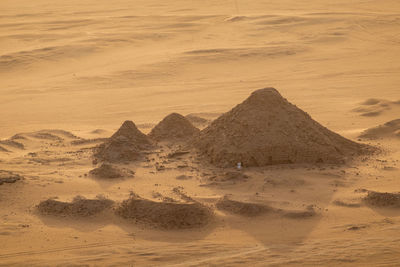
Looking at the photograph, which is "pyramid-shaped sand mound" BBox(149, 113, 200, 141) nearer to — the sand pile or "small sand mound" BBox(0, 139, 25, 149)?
"small sand mound" BBox(0, 139, 25, 149)

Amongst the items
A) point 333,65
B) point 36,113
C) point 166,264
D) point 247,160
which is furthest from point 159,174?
point 333,65

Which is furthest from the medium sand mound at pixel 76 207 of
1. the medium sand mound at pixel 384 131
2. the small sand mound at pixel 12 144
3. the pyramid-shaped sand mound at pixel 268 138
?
the medium sand mound at pixel 384 131

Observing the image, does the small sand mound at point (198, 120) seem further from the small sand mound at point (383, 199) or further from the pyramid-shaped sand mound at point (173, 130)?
the small sand mound at point (383, 199)

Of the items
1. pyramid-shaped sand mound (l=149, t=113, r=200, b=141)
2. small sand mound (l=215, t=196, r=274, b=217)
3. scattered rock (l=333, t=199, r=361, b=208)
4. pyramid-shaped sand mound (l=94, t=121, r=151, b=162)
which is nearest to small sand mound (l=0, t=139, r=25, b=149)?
pyramid-shaped sand mound (l=94, t=121, r=151, b=162)

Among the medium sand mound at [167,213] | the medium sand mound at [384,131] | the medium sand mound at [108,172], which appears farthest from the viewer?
the medium sand mound at [384,131]

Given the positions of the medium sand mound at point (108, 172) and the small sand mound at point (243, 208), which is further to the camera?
the medium sand mound at point (108, 172)

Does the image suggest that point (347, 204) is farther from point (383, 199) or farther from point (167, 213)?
point (167, 213)
